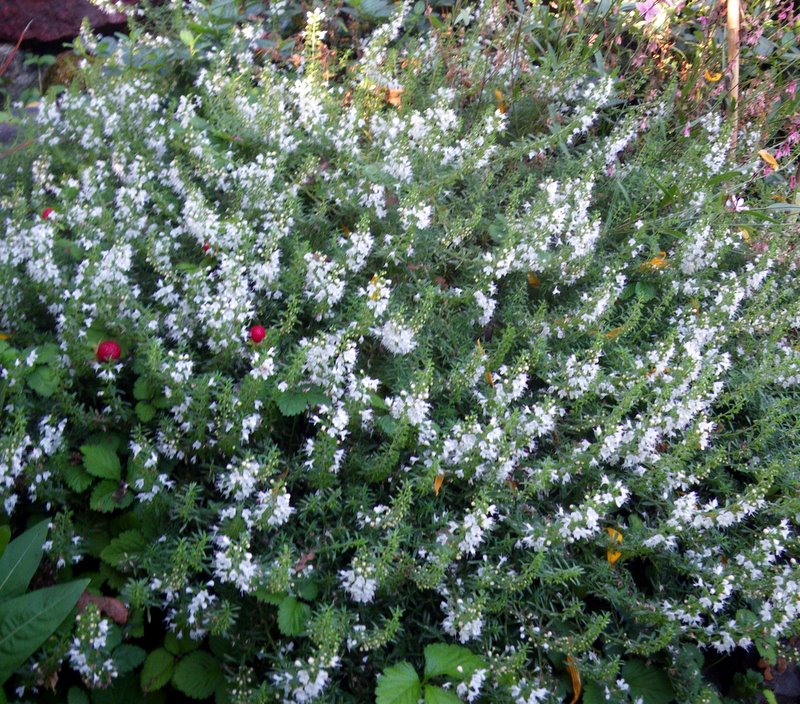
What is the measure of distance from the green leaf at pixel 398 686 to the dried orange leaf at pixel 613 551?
863 millimetres

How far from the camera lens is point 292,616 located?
2.06m

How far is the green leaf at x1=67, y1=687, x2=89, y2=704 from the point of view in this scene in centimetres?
197

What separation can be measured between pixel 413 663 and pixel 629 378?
1366 millimetres

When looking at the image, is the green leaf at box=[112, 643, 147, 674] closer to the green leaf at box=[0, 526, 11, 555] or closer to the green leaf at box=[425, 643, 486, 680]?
the green leaf at box=[0, 526, 11, 555]

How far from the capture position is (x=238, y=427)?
90.5 inches

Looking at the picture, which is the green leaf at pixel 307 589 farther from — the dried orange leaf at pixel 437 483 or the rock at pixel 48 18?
the rock at pixel 48 18

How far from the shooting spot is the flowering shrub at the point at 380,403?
215 centimetres

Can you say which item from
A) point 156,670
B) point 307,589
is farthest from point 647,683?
point 156,670

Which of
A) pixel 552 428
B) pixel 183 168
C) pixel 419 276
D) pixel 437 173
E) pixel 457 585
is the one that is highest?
pixel 183 168

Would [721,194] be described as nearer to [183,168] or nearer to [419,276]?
[419,276]

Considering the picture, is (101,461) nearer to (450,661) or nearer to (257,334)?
(257,334)

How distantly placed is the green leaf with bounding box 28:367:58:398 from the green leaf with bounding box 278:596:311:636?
3.30 ft

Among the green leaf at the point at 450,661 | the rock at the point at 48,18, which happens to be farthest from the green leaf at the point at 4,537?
the rock at the point at 48,18

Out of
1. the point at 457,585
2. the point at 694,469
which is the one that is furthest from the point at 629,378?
the point at 457,585
